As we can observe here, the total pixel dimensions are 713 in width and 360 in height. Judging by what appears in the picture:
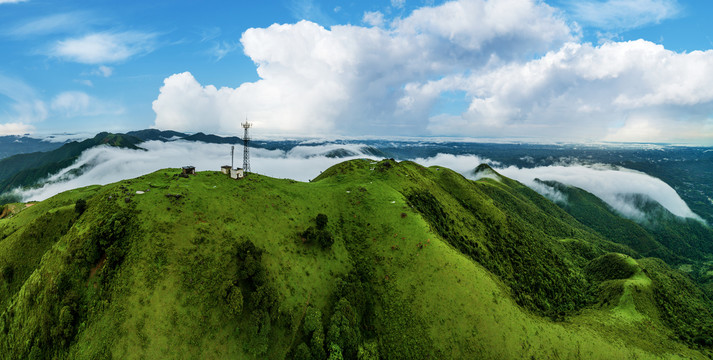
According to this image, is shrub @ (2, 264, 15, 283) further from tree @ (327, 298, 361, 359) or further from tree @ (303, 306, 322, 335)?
tree @ (327, 298, 361, 359)

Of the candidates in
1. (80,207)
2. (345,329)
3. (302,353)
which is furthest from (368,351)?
(80,207)

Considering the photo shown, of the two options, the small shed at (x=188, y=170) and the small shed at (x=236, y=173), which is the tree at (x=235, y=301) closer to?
the small shed at (x=236, y=173)

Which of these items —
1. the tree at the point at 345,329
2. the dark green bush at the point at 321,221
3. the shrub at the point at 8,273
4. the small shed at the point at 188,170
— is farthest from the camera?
the small shed at the point at 188,170

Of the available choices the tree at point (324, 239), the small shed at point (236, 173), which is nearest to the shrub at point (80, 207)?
the small shed at point (236, 173)

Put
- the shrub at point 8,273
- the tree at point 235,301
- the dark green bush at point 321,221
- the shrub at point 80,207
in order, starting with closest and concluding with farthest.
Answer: the tree at point 235,301 → the shrub at point 8,273 → the shrub at point 80,207 → the dark green bush at point 321,221

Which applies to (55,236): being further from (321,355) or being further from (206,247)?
(321,355)

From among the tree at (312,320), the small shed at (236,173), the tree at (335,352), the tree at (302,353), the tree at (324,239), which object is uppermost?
the small shed at (236,173)

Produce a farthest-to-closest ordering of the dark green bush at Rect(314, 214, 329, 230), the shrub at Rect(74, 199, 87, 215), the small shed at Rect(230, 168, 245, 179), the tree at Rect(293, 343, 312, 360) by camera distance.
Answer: the small shed at Rect(230, 168, 245, 179)
the dark green bush at Rect(314, 214, 329, 230)
the shrub at Rect(74, 199, 87, 215)
the tree at Rect(293, 343, 312, 360)

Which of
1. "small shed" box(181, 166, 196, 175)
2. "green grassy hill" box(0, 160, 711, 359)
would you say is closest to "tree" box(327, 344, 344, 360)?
"green grassy hill" box(0, 160, 711, 359)

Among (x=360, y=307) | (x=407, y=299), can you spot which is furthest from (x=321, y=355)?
(x=407, y=299)
